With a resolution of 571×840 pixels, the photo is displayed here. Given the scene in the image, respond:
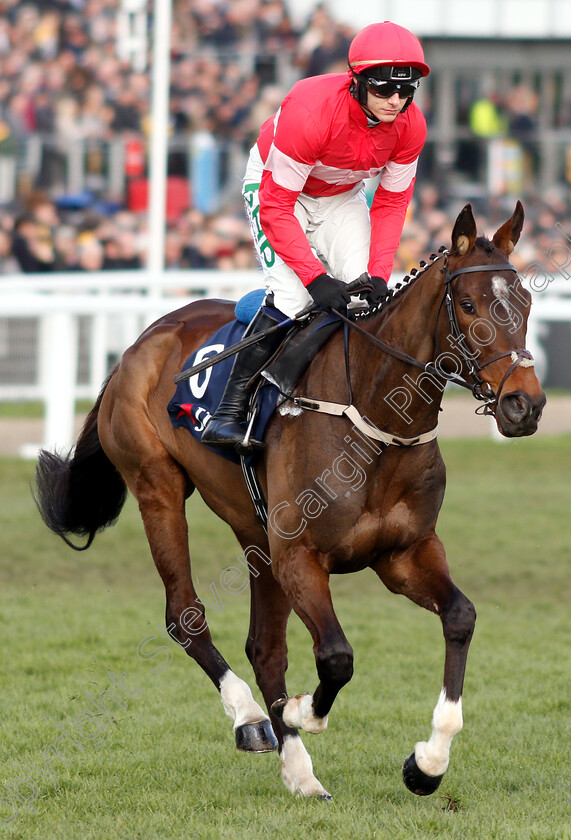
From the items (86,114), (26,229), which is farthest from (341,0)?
(26,229)

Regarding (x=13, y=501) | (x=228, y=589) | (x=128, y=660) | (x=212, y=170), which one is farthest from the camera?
(x=212, y=170)

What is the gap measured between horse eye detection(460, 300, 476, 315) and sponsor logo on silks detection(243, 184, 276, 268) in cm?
96

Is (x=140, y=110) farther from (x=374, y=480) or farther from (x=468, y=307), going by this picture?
(x=468, y=307)

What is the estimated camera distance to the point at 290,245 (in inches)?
161

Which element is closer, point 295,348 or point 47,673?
point 295,348

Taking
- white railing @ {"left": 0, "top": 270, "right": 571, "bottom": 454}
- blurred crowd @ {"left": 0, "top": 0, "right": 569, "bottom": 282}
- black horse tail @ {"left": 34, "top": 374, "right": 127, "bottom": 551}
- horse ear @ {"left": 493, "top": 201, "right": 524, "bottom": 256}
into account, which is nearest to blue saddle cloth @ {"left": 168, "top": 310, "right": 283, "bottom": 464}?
black horse tail @ {"left": 34, "top": 374, "right": 127, "bottom": 551}

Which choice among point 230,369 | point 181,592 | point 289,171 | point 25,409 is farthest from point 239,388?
point 25,409

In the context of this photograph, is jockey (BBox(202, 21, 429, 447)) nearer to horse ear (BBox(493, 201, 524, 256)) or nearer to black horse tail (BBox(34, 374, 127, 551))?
horse ear (BBox(493, 201, 524, 256))

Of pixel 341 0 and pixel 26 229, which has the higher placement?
pixel 341 0

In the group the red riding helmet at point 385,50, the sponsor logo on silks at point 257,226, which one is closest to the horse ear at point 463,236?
the red riding helmet at point 385,50

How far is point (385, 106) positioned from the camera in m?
3.94

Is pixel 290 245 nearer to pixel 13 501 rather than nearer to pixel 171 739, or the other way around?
pixel 171 739

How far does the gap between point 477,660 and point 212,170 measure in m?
10.3

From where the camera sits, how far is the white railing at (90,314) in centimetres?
968
